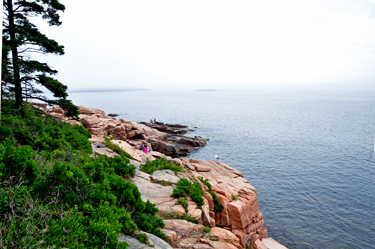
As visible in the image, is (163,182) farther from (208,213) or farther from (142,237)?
(142,237)

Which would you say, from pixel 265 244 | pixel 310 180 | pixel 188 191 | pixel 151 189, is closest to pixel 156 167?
pixel 151 189

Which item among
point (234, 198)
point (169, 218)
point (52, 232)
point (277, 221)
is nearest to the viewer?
point (52, 232)

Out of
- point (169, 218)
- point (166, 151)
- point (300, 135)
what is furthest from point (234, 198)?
point (300, 135)

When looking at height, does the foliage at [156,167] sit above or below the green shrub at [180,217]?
above

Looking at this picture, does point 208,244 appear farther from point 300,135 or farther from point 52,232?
point 300,135

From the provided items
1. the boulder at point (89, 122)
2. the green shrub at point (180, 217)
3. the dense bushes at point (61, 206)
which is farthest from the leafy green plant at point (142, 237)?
the boulder at point (89, 122)

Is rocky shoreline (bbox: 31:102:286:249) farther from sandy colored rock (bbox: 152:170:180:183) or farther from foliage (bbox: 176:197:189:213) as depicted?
foliage (bbox: 176:197:189:213)

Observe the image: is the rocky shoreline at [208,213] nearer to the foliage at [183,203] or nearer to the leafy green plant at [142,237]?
the foliage at [183,203]

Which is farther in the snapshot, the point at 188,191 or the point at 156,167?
the point at 156,167

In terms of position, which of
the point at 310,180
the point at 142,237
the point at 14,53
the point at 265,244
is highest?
the point at 14,53

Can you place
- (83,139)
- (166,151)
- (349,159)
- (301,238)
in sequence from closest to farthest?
(83,139)
(301,238)
(349,159)
(166,151)

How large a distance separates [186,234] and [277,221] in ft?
58.2

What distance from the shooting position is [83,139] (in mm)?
13242

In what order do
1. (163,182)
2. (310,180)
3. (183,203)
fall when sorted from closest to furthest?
(183,203) → (163,182) → (310,180)
